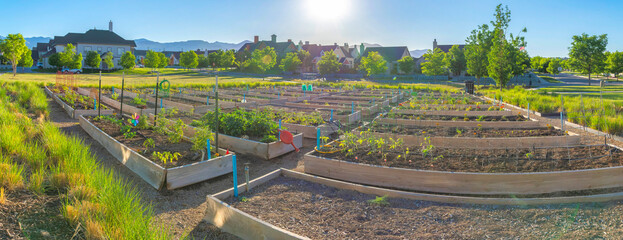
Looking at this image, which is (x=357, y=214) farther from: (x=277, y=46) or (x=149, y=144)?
(x=277, y=46)

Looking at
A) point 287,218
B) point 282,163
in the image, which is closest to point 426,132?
point 282,163

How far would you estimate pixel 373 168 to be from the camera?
5738 mm

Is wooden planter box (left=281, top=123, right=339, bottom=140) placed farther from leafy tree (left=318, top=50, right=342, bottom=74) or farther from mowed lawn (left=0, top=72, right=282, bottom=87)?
leafy tree (left=318, top=50, right=342, bottom=74)

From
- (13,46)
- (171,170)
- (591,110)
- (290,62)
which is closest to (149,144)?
(171,170)

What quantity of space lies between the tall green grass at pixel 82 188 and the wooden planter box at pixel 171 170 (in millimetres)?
633

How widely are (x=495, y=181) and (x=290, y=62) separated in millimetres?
48735

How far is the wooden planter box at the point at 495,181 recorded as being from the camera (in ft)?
16.9

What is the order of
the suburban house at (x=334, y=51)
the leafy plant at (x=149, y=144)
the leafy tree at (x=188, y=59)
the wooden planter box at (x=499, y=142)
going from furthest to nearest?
the suburban house at (x=334, y=51) < the leafy tree at (x=188, y=59) < the wooden planter box at (x=499, y=142) < the leafy plant at (x=149, y=144)

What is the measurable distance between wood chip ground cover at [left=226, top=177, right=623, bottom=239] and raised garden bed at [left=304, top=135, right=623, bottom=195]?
70 centimetres

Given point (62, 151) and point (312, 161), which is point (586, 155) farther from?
point (62, 151)

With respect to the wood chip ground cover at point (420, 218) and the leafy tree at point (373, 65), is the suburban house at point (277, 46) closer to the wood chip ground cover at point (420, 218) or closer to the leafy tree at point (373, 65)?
the leafy tree at point (373, 65)

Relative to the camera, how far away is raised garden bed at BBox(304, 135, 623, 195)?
5.16m

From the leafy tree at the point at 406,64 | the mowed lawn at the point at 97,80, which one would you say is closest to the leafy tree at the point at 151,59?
the mowed lawn at the point at 97,80

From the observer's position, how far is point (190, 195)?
5.56 meters
